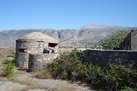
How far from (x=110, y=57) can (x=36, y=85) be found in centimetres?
464

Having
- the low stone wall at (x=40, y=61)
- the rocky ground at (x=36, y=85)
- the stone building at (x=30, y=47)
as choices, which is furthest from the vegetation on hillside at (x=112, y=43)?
the rocky ground at (x=36, y=85)

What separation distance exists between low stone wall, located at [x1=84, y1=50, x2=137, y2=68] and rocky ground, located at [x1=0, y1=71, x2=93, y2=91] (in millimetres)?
2257

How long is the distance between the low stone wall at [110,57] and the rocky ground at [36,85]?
2.26 metres

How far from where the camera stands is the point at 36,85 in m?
15.6

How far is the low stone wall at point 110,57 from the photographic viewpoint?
49.3 ft

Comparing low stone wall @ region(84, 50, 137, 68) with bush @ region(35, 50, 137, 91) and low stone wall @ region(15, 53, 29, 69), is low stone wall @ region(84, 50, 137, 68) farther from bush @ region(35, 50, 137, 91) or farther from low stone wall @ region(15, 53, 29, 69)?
low stone wall @ region(15, 53, 29, 69)

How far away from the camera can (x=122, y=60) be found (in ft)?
50.7

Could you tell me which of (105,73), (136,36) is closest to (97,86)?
(105,73)

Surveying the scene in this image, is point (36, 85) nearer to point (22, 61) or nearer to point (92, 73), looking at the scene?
point (92, 73)

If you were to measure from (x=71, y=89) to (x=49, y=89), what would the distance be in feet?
3.88

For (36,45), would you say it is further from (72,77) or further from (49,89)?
(49,89)

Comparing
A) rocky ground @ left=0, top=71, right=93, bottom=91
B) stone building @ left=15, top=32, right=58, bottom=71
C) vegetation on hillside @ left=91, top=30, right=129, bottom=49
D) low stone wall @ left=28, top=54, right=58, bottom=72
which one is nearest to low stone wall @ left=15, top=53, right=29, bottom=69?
stone building @ left=15, top=32, right=58, bottom=71

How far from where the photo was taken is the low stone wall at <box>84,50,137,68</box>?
49.3 ft

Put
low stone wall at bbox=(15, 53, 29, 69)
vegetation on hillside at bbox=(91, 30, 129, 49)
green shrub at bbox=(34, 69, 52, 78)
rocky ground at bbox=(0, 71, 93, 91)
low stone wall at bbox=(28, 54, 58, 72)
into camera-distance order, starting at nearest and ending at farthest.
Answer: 1. rocky ground at bbox=(0, 71, 93, 91)
2. green shrub at bbox=(34, 69, 52, 78)
3. low stone wall at bbox=(28, 54, 58, 72)
4. low stone wall at bbox=(15, 53, 29, 69)
5. vegetation on hillside at bbox=(91, 30, 129, 49)
